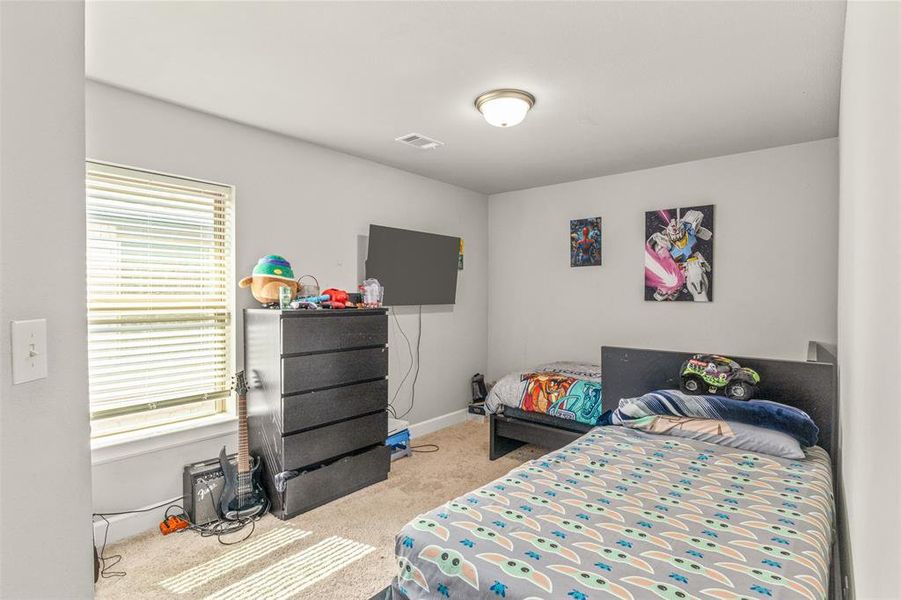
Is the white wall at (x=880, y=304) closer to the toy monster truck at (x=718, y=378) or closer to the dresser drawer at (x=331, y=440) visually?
the toy monster truck at (x=718, y=378)

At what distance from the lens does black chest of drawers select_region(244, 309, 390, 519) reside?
2.69 metres

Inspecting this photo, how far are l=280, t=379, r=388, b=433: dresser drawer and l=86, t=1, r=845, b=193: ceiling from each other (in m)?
1.70

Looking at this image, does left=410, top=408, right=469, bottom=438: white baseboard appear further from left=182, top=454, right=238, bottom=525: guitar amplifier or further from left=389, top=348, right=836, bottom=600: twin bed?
left=389, top=348, right=836, bottom=600: twin bed

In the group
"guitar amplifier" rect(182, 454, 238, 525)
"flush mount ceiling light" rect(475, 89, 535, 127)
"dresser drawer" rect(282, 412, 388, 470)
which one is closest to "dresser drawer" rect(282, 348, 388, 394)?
"dresser drawer" rect(282, 412, 388, 470)

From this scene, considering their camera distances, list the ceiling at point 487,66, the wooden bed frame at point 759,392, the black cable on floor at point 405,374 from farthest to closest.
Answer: the black cable on floor at point 405,374, the wooden bed frame at point 759,392, the ceiling at point 487,66

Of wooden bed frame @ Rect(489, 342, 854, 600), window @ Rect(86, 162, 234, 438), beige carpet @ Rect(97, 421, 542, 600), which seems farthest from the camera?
window @ Rect(86, 162, 234, 438)

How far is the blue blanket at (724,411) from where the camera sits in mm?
2232

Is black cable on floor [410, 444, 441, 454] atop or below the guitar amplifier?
below

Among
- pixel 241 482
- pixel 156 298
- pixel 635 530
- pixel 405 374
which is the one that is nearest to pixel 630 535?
pixel 635 530

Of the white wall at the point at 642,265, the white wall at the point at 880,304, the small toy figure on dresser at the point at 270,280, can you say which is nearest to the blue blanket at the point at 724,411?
the white wall at the point at 880,304

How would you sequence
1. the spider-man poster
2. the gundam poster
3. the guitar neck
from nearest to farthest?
the guitar neck → the gundam poster → the spider-man poster

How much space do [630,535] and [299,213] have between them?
2.84m

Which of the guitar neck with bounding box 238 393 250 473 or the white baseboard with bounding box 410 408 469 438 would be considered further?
the white baseboard with bounding box 410 408 469 438

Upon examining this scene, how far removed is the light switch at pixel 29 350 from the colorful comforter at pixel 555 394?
9.94 feet
